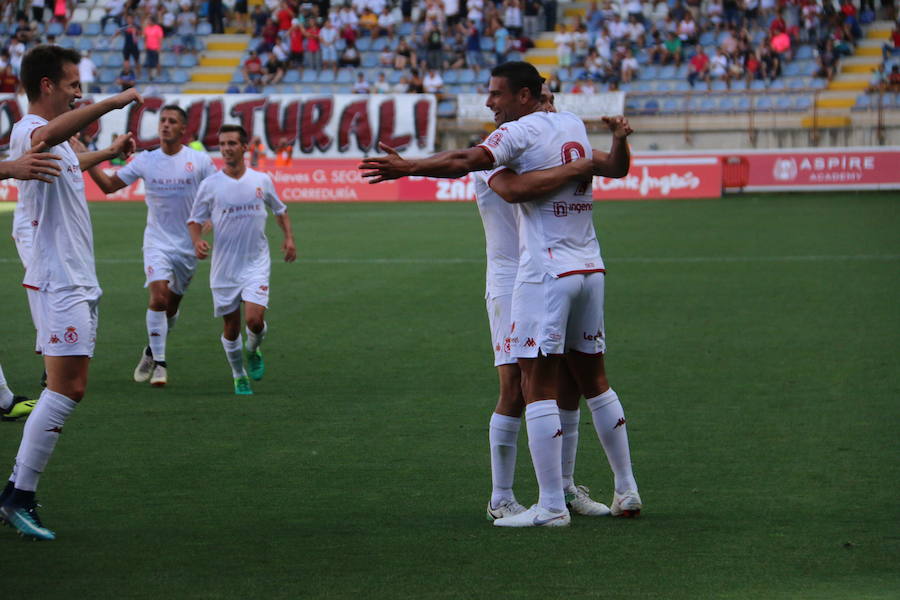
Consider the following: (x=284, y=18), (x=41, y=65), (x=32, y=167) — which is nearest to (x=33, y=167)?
(x=32, y=167)

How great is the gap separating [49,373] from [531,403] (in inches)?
87.2

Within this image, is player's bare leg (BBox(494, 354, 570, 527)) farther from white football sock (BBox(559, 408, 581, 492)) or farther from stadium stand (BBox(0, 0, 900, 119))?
stadium stand (BBox(0, 0, 900, 119))

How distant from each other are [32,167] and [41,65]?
625 millimetres

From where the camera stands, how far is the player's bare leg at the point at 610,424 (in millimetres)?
6102

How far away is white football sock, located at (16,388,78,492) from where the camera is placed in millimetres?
5840

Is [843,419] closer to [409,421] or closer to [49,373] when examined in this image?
[409,421]

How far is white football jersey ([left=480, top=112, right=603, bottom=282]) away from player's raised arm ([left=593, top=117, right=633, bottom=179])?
86 millimetres

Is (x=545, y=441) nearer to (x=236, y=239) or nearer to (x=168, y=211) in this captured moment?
(x=236, y=239)

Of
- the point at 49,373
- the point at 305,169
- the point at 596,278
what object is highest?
the point at 596,278

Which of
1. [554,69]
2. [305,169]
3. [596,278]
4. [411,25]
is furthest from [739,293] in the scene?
[411,25]

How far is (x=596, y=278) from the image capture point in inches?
235

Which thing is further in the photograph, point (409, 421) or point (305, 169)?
point (305, 169)

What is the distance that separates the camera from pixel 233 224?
405 inches

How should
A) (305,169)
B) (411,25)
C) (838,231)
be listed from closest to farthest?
(838,231)
(305,169)
(411,25)
